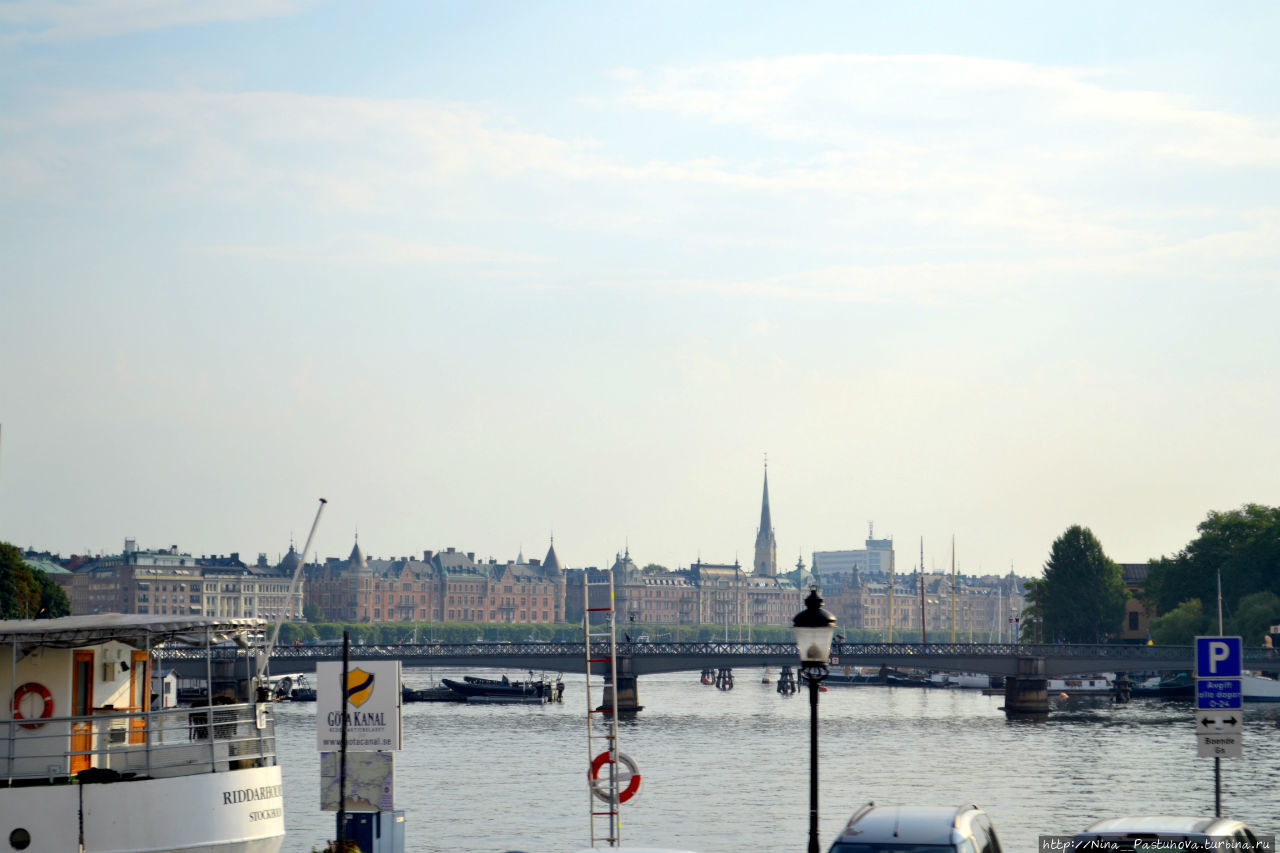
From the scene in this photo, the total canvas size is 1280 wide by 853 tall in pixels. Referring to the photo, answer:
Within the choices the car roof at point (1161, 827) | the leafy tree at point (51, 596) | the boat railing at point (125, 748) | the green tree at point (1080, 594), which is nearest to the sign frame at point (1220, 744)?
the car roof at point (1161, 827)

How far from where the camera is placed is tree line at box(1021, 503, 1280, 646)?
122 m

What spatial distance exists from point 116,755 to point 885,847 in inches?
451

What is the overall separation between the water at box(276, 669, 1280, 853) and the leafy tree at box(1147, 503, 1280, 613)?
64.2 ft

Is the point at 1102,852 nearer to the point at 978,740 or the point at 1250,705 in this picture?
the point at 978,740

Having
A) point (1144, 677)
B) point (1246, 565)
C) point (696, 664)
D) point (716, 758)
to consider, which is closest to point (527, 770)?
point (716, 758)

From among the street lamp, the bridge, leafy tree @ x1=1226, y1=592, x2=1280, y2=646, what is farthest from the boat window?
leafy tree @ x1=1226, y1=592, x2=1280, y2=646

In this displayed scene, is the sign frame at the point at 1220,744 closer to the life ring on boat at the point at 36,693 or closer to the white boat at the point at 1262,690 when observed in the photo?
the life ring on boat at the point at 36,693

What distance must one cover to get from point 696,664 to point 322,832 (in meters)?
64.6

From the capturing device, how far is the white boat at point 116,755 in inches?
819

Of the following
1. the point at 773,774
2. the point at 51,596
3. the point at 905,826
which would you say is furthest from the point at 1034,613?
the point at 905,826

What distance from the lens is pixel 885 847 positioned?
16.3 metres

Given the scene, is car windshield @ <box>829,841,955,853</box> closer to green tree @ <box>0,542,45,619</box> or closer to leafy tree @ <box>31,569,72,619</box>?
green tree @ <box>0,542,45,619</box>

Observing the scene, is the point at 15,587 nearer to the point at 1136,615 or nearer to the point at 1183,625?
the point at 1183,625

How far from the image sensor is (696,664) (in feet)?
352
